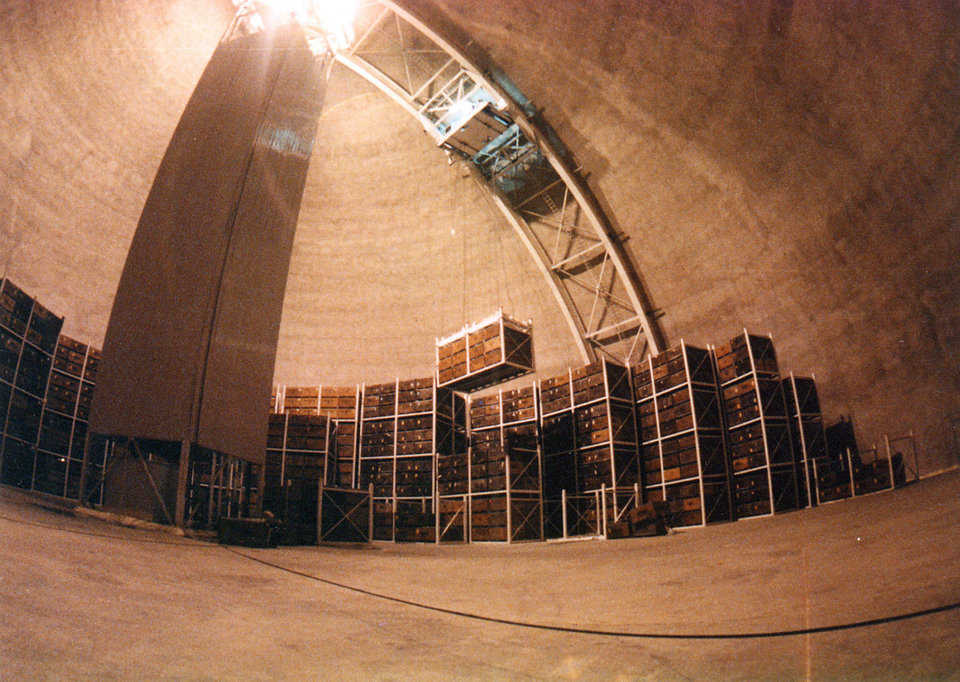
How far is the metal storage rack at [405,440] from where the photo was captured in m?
15.3

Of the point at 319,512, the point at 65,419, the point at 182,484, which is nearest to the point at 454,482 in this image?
the point at 319,512

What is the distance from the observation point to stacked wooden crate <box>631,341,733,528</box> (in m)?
12.0

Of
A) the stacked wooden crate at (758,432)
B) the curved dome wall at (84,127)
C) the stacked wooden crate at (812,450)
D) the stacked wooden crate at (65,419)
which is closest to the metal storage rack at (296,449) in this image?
the stacked wooden crate at (65,419)

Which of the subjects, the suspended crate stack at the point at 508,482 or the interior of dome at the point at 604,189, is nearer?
the interior of dome at the point at 604,189

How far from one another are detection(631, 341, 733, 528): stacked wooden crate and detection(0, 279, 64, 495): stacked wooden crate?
1266 cm

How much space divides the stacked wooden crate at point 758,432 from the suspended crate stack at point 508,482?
4.31 meters

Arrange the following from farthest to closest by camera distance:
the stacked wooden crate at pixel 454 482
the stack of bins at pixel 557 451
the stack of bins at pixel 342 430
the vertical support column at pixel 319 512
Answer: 1. the stack of bins at pixel 342 430
2. the stack of bins at pixel 557 451
3. the stacked wooden crate at pixel 454 482
4. the vertical support column at pixel 319 512

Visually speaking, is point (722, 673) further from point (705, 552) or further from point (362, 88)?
point (362, 88)

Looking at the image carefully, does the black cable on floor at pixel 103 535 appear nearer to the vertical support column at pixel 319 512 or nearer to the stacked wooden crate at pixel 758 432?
the vertical support column at pixel 319 512

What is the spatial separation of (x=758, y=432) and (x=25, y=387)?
1474 cm

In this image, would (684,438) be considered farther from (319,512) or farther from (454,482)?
(319,512)

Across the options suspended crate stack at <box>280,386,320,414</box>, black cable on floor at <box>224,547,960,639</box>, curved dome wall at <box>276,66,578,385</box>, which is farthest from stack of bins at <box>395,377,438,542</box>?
black cable on floor at <box>224,547,960,639</box>

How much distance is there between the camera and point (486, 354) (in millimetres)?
13258

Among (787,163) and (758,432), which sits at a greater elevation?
(787,163)
